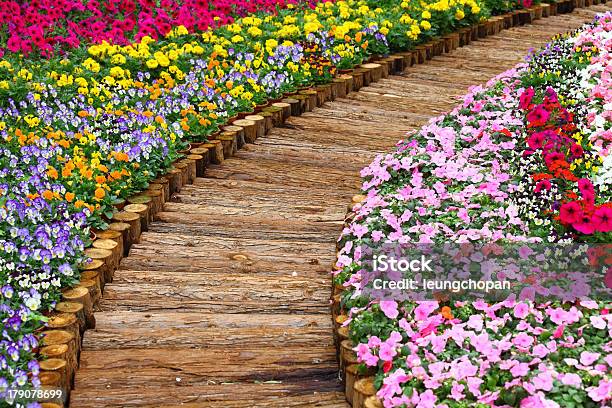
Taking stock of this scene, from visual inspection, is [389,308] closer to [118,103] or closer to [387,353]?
[387,353]

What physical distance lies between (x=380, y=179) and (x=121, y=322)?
76.9 inches

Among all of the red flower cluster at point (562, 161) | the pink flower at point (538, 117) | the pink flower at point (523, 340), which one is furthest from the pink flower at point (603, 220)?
the pink flower at point (538, 117)

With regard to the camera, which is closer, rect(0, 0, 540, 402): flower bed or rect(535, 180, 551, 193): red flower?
rect(0, 0, 540, 402): flower bed

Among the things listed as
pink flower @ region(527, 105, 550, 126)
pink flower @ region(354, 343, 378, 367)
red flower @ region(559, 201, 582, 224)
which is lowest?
pink flower @ region(354, 343, 378, 367)

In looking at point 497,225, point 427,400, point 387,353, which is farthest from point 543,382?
point 497,225

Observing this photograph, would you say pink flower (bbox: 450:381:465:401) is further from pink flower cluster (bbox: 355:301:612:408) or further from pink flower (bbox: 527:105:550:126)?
pink flower (bbox: 527:105:550:126)

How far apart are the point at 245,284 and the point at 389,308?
3.73 ft

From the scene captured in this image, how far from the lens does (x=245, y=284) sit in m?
5.11

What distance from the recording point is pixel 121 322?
4.67 meters

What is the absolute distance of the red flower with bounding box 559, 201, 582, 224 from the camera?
459 centimetres

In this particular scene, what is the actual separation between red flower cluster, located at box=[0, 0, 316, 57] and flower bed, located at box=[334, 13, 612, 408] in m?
3.16

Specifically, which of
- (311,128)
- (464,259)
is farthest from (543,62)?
(464,259)

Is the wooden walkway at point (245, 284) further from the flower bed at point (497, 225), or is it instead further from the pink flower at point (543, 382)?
the pink flower at point (543, 382)

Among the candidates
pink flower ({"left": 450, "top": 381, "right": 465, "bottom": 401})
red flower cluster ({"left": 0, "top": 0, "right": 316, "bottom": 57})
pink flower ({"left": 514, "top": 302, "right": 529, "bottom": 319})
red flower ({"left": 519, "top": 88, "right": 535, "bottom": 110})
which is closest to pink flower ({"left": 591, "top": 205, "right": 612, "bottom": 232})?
pink flower ({"left": 514, "top": 302, "right": 529, "bottom": 319})
